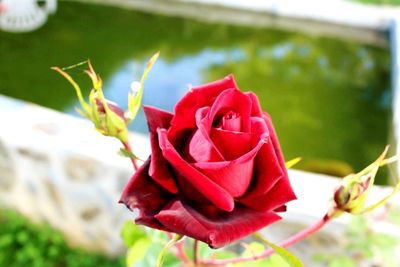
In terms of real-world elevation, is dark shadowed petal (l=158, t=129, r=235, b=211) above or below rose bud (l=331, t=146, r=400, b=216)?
above

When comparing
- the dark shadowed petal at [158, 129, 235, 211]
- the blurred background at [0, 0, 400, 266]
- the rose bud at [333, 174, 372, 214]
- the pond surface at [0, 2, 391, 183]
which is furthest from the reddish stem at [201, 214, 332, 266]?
the pond surface at [0, 2, 391, 183]

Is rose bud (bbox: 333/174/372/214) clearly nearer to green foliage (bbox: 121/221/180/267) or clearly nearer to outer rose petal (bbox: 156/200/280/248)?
outer rose petal (bbox: 156/200/280/248)

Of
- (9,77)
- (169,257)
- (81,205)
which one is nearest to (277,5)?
(9,77)

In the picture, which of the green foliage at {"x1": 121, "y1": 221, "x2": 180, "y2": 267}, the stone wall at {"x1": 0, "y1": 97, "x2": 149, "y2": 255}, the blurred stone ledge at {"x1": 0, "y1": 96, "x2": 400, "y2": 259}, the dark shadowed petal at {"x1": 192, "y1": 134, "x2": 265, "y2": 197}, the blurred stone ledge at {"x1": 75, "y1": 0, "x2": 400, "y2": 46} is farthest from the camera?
the blurred stone ledge at {"x1": 75, "y1": 0, "x2": 400, "y2": 46}

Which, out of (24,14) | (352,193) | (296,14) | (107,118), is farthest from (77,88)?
(296,14)

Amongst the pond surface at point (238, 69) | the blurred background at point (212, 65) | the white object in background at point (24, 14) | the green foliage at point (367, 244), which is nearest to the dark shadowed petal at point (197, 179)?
the green foliage at point (367, 244)

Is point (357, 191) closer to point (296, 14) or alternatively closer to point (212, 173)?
point (212, 173)
